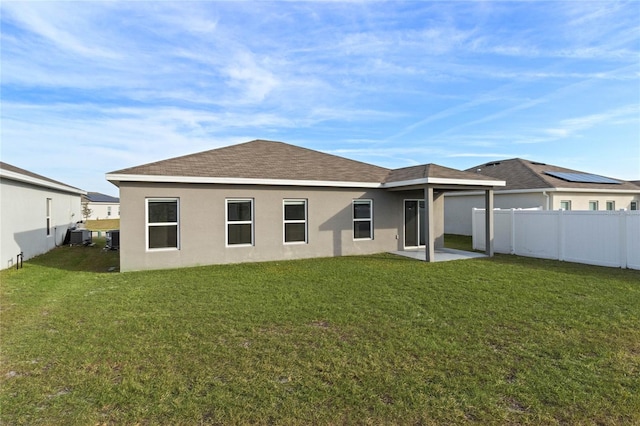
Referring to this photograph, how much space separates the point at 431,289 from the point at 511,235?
26.5 ft

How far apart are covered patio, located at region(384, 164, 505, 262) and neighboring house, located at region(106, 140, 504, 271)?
0.14 feet

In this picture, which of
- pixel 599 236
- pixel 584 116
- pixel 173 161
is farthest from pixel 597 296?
pixel 584 116

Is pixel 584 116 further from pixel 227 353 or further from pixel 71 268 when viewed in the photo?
pixel 71 268

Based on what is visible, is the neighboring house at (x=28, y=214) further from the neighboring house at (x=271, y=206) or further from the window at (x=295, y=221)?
the window at (x=295, y=221)

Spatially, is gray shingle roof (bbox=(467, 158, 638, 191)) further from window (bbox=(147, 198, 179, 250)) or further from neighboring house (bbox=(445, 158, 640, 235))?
window (bbox=(147, 198, 179, 250))

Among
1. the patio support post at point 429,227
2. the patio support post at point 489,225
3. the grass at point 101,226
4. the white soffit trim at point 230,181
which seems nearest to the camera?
the white soffit trim at point 230,181

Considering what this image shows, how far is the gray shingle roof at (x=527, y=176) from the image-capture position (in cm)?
1840

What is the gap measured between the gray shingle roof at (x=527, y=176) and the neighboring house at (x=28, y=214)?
19295 mm

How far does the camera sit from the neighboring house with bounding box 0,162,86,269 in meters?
10.8

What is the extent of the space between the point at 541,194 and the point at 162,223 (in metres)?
18.1

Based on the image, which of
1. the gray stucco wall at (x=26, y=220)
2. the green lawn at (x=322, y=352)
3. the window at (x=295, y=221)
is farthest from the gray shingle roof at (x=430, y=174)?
the gray stucco wall at (x=26, y=220)

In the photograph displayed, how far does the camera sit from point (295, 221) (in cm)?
1271

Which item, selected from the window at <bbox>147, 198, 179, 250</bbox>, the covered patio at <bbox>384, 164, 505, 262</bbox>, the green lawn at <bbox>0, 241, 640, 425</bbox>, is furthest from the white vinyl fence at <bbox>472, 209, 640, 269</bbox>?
the window at <bbox>147, 198, 179, 250</bbox>

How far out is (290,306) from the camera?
6453 mm
